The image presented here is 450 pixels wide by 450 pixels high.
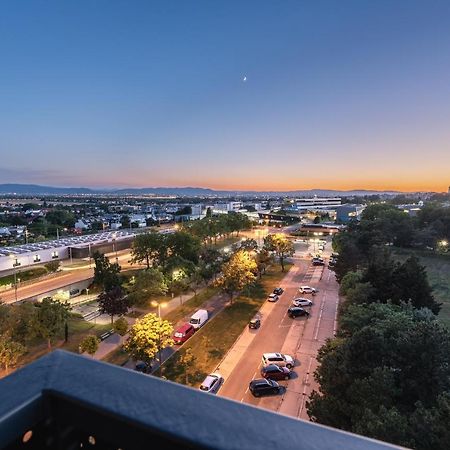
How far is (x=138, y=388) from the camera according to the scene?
4.44ft

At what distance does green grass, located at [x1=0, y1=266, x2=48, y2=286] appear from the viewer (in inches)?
1179

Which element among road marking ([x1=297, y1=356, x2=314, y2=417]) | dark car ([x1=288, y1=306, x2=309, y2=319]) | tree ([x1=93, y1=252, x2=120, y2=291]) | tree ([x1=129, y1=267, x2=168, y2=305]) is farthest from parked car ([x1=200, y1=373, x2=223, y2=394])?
tree ([x1=93, y1=252, x2=120, y2=291])

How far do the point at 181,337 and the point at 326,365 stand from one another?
926 cm

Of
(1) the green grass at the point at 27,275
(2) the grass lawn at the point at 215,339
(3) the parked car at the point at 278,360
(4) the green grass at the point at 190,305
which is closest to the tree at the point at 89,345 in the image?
(2) the grass lawn at the point at 215,339

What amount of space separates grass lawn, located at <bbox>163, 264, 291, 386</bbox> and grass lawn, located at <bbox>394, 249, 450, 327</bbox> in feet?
38.3

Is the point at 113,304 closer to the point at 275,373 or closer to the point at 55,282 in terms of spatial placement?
the point at 275,373

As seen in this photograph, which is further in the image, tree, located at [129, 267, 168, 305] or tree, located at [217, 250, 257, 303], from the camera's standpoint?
tree, located at [217, 250, 257, 303]

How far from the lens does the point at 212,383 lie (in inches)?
551

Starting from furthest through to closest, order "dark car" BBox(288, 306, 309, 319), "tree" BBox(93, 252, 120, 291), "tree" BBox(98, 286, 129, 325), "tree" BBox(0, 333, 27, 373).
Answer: "tree" BBox(93, 252, 120, 291)
"dark car" BBox(288, 306, 309, 319)
"tree" BBox(98, 286, 129, 325)
"tree" BBox(0, 333, 27, 373)

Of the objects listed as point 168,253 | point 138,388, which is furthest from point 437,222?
point 138,388

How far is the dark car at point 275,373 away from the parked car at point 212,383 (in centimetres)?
192

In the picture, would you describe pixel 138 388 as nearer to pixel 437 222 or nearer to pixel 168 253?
pixel 168 253

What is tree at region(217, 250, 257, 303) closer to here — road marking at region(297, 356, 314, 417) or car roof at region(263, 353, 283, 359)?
car roof at region(263, 353, 283, 359)

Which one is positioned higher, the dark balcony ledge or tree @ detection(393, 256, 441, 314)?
the dark balcony ledge
